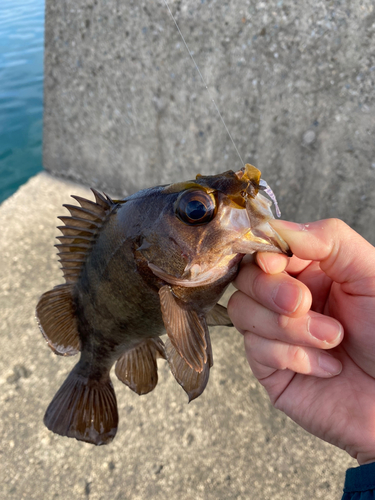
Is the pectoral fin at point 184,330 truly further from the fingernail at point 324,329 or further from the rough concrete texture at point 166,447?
the rough concrete texture at point 166,447

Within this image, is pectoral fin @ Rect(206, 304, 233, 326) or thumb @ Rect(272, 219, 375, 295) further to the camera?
pectoral fin @ Rect(206, 304, 233, 326)

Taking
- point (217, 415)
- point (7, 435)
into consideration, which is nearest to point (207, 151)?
point (217, 415)

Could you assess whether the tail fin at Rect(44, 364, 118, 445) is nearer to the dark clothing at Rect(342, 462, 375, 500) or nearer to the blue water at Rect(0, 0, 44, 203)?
the dark clothing at Rect(342, 462, 375, 500)

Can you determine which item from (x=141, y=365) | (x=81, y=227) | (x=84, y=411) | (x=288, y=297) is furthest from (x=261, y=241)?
(x=84, y=411)

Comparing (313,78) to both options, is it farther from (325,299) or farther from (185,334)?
(185,334)

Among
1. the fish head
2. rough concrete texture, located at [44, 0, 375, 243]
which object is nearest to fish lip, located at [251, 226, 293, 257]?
the fish head
